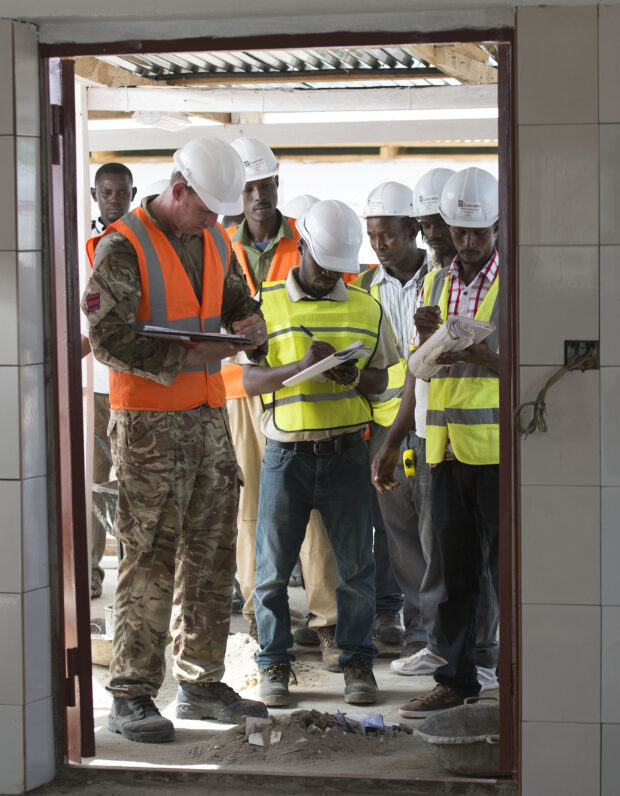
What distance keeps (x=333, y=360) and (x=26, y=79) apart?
5.20 ft

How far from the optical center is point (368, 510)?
14.8ft

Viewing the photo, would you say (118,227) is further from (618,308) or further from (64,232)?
(618,308)

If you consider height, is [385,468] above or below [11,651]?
above

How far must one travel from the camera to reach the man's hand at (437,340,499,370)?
3.90m

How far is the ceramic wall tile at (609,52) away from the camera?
301 cm

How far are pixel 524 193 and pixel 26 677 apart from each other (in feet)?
7.21

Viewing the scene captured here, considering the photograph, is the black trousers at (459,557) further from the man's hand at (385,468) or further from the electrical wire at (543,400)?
the electrical wire at (543,400)

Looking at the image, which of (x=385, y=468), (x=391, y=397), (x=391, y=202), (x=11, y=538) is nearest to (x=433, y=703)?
(x=385, y=468)

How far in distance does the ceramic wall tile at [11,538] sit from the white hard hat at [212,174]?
1.28m

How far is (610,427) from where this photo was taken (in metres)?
3.09

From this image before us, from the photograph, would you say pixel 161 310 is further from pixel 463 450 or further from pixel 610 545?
pixel 610 545

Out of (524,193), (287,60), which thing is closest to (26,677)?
(524,193)

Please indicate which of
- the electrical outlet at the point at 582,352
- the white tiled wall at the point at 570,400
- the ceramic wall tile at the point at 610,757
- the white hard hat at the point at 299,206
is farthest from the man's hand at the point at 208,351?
the white hard hat at the point at 299,206

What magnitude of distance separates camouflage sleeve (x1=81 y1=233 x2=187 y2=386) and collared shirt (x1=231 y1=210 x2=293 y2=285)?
1.69m
